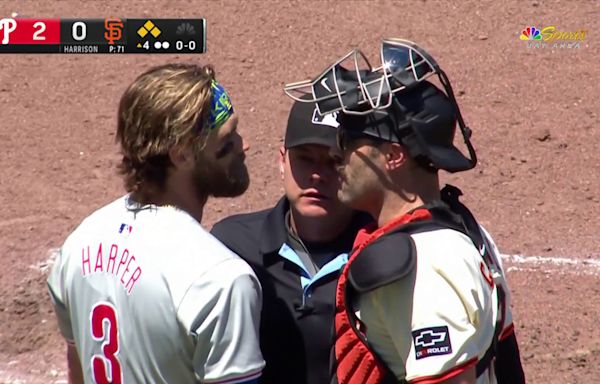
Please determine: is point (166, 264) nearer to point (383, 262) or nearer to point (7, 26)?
point (383, 262)

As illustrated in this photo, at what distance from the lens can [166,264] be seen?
10.1ft

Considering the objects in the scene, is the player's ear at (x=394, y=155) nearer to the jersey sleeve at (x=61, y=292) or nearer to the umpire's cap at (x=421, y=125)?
the umpire's cap at (x=421, y=125)

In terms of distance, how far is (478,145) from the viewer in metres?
8.71

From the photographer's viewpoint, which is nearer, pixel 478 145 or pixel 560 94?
pixel 478 145

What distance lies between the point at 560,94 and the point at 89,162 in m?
3.87

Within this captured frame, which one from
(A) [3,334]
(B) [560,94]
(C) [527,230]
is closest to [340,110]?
(A) [3,334]

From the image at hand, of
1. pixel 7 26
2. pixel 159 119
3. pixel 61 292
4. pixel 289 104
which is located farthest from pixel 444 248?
pixel 7 26

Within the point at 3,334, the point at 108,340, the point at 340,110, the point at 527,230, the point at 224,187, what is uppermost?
the point at 340,110

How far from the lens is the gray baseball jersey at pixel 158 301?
9.85ft

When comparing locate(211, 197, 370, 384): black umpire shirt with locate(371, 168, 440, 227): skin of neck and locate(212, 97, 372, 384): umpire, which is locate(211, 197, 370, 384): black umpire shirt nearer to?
locate(212, 97, 372, 384): umpire

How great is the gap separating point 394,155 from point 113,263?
2.78ft

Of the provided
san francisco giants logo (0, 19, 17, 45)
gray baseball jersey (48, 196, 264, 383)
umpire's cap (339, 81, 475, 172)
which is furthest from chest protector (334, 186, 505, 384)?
san francisco giants logo (0, 19, 17, 45)

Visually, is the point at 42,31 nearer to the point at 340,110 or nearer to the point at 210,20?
the point at 210,20

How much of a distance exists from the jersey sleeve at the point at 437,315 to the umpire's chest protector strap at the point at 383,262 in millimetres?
33
